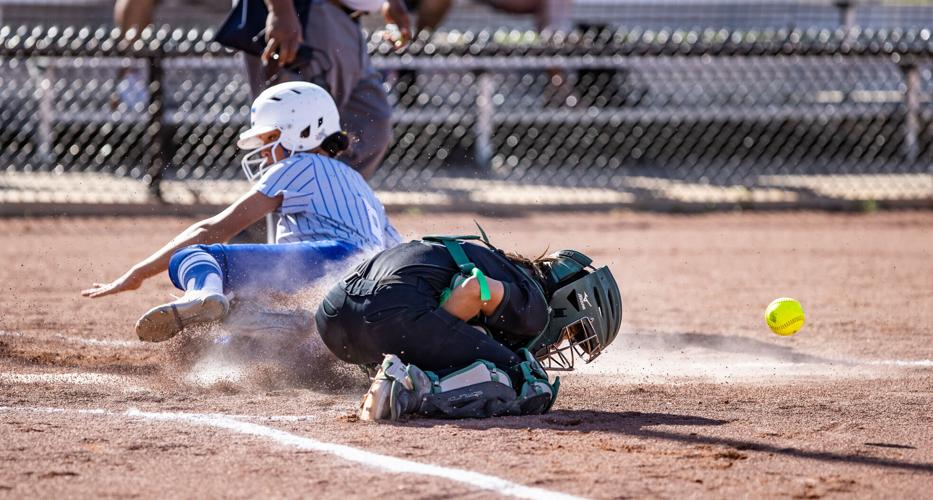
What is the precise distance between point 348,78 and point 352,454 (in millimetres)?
3050

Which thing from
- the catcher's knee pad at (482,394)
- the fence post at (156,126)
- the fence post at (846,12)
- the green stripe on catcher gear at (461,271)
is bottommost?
the fence post at (156,126)

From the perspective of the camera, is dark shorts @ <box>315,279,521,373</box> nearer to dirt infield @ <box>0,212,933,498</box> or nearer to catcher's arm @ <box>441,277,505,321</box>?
catcher's arm @ <box>441,277,505,321</box>

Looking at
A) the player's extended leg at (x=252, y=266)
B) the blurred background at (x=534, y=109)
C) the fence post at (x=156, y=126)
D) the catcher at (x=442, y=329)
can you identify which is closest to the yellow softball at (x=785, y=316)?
the catcher at (x=442, y=329)

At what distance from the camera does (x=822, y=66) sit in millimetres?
13266

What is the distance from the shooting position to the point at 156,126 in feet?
34.0

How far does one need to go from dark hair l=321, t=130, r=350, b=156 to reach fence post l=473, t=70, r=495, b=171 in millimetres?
6386

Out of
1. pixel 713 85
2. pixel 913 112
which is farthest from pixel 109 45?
pixel 913 112

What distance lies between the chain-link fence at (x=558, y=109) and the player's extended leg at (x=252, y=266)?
5334mm

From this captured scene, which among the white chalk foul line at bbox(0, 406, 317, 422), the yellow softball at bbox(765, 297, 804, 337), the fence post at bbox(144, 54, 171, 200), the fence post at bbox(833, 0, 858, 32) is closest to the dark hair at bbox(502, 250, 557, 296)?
the white chalk foul line at bbox(0, 406, 317, 422)

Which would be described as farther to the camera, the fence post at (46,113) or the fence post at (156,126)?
the fence post at (46,113)

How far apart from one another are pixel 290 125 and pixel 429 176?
23.4 ft

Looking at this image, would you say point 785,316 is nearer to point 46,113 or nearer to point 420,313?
point 420,313

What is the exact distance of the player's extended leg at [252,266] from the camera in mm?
4598

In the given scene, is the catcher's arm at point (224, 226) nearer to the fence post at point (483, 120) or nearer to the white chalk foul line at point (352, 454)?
the white chalk foul line at point (352, 454)
